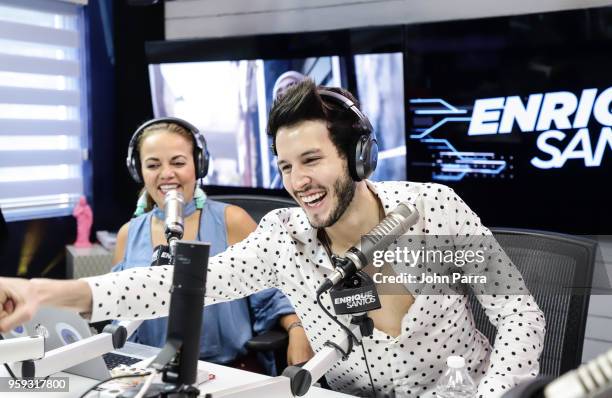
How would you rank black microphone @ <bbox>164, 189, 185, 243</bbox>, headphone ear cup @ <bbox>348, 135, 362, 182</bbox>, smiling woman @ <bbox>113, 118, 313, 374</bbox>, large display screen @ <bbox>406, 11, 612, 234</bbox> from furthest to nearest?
large display screen @ <bbox>406, 11, 612, 234</bbox> < smiling woman @ <bbox>113, 118, 313, 374</bbox> < headphone ear cup @ <bbox>348, 135, 362, 182</bbox> < black microphone @ <bbox>164, 189, 185, 243</bbox>

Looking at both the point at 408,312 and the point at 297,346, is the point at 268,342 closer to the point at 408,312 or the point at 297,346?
the point at 297,346

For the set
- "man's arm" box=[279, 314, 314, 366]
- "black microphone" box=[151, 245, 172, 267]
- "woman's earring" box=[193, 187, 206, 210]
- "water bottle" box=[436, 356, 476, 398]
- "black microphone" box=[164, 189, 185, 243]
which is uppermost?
"black microphone" box=[164, 189, 185, 243]

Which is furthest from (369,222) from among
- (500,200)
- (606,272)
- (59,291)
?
(606,272)

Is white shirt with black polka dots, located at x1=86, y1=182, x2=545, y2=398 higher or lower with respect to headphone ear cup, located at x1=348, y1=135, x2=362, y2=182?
lower

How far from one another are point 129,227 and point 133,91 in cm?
249

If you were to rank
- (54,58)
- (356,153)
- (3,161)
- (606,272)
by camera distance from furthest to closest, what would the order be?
(54,58), (3,161), (606,272), (356,153)

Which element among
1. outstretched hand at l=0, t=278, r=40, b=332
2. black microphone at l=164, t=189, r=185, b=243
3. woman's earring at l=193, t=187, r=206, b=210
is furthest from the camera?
woman's earring at l=193, t=187, r=206, b=210

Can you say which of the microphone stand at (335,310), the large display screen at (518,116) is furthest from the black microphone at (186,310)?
the large display screen at (518,116)

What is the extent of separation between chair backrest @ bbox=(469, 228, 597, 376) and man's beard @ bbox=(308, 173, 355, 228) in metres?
0.48

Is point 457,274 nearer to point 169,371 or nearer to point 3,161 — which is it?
point 169,371

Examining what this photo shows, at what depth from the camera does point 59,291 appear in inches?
48.0

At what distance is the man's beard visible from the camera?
159 cm

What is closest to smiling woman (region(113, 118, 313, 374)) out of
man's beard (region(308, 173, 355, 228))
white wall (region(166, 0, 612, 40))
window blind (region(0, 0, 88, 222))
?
man's beard (region(308, 173, 355, 228))

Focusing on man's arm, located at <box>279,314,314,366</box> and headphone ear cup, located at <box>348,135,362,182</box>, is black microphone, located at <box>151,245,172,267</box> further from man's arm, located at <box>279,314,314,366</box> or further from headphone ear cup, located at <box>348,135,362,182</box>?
man's arm, located at <box>279,314,314,366</box>
